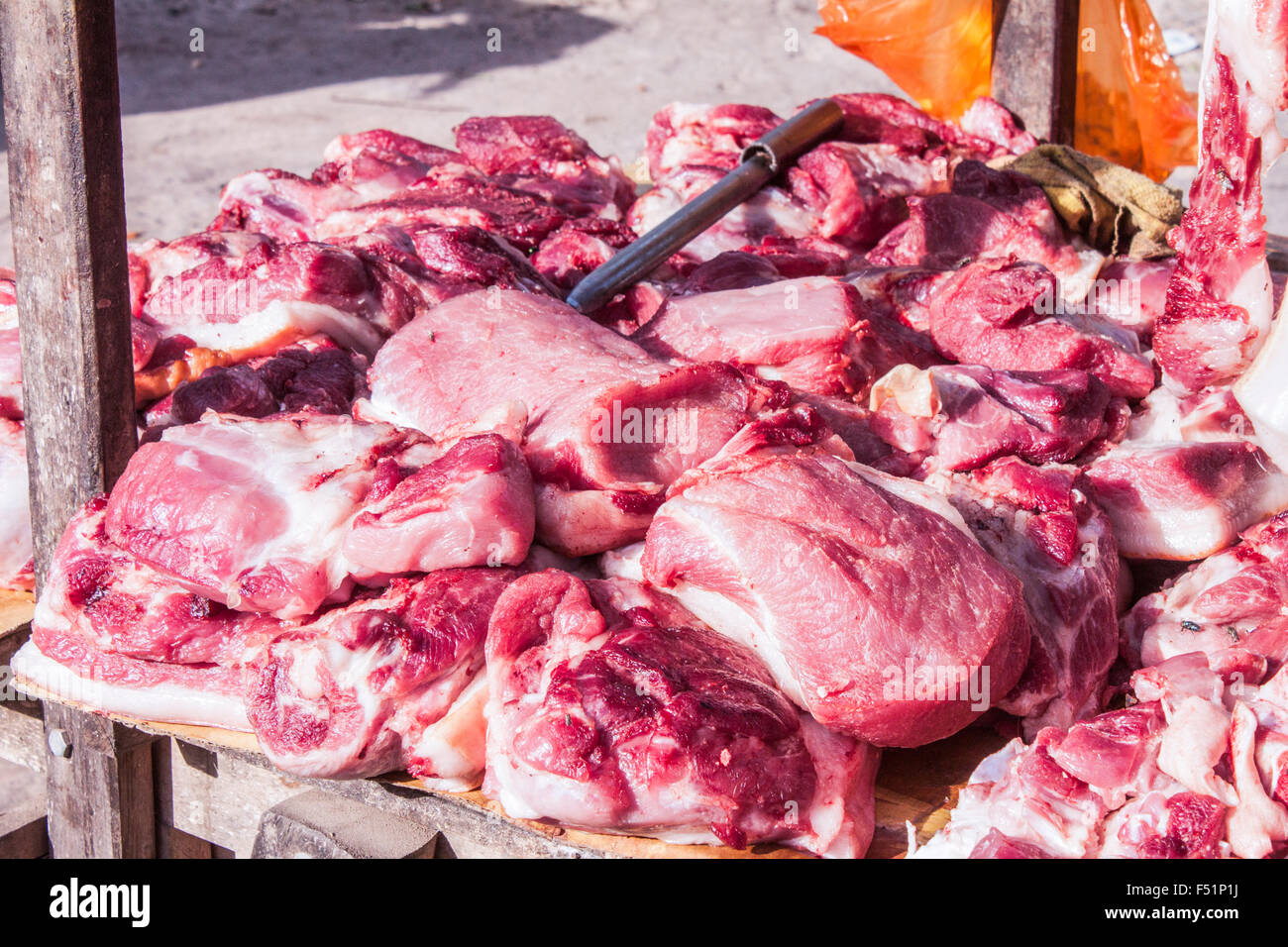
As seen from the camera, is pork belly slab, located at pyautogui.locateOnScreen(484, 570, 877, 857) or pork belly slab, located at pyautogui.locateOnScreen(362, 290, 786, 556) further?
pork belly slab, located at pyautogui.locateOnScreen(362, 290, 786, 556)

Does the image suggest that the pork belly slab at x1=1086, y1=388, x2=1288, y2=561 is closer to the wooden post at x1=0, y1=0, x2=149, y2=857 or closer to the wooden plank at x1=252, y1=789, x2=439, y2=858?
the wooden plank at x1=252, y1=789, x2=439, y2=858

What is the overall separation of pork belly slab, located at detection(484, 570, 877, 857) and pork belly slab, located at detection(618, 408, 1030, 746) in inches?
3.8

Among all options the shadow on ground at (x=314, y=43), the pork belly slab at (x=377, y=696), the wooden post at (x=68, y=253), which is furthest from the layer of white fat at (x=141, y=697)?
the shadow on ground at (x=314, y=43)

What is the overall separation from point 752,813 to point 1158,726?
2.63 ft

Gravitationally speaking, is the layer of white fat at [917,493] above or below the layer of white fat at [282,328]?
below

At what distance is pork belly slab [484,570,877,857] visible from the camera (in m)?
2.39

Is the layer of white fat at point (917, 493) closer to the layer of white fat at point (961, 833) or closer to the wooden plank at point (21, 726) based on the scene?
the layer of white fat at point (961, 833)

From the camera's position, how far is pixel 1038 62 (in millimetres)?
5770

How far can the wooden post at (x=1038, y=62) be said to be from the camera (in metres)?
5.68

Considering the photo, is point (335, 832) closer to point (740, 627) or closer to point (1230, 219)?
point (740, 627)

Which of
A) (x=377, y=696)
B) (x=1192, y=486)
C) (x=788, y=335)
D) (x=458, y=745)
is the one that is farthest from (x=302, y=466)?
(x=1192, y=486)

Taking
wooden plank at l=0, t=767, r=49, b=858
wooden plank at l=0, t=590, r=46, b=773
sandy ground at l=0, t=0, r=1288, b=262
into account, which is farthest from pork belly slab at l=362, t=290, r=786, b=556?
sandy ground at l=0, t=0, r=1288, b=262

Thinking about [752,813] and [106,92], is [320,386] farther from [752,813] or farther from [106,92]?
[752,813]

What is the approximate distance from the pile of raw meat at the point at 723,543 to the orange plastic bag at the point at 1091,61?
2.49 m
